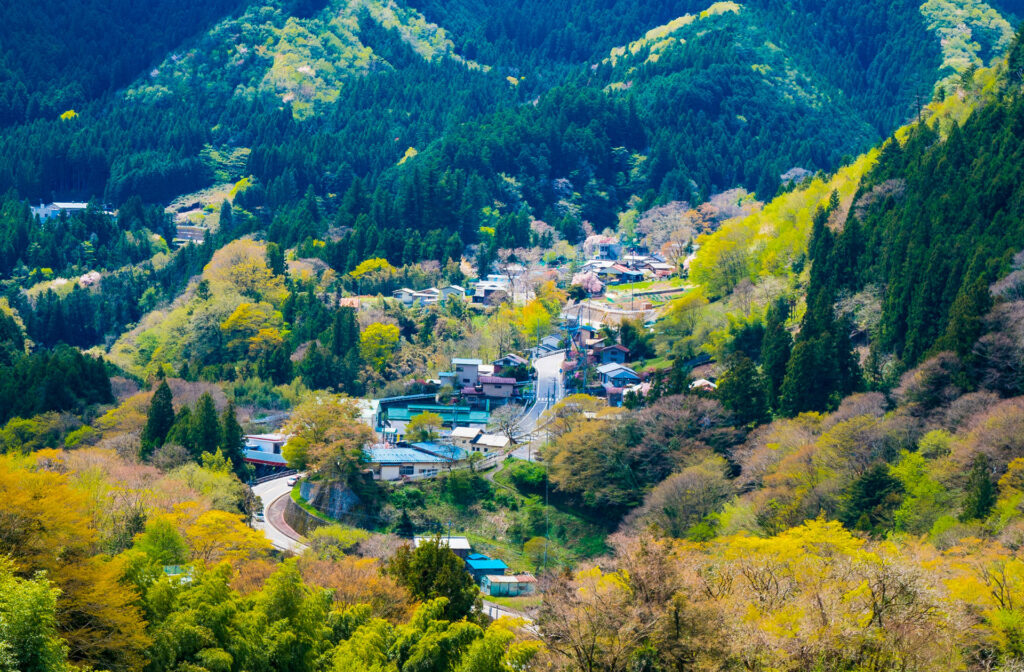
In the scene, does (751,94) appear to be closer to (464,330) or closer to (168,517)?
(464,330)

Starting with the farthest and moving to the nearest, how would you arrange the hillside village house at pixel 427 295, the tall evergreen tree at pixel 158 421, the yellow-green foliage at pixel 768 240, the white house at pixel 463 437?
1. the hillside village house at pixel 427 295
2. the yellow-green foliage at pixel 768 240
3. the white house at pixel 463 437
4. the tall evergreen tree at pixel 158 421

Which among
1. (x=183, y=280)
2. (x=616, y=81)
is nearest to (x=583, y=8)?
(x=616, y=81)

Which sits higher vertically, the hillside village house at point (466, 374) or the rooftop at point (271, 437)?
the hillside village house at point (466, 374)

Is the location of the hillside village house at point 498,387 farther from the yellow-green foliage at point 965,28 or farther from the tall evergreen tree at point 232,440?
the yellow-green foliage at point 965,28

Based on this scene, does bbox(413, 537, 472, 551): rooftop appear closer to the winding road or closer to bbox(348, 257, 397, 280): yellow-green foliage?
the winding road

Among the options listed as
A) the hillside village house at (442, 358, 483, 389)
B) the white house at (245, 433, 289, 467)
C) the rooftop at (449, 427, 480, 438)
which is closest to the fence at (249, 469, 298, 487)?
the white house at (245, 433, 289, 467)

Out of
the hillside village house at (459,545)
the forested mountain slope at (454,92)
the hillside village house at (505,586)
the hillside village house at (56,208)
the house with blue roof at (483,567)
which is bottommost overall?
the hillside village house at (505,586)

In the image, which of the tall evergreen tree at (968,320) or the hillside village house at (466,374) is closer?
the tall evergreen tree at (968,320)

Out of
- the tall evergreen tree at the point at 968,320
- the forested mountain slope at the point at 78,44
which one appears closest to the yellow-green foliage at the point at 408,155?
the forested mountain slope at the point at 78,44
